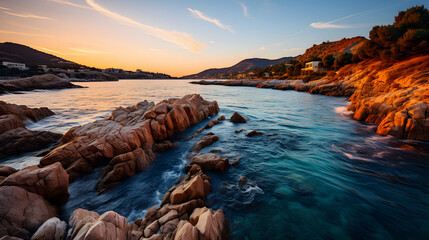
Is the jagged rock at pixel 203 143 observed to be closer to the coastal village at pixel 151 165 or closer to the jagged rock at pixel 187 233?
the coastal village at pixel 151 165

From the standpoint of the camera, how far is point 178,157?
10289mm

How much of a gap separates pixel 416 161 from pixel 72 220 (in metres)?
15.9

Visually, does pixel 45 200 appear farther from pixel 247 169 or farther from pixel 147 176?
pixel 247 169

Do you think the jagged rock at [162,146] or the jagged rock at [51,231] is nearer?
the jagged rock at [51,231]

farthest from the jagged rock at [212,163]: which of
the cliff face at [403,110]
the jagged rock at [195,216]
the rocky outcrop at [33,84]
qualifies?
the rocky outcrop at [33,84]

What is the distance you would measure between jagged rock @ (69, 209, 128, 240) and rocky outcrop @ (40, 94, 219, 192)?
10.6 feet

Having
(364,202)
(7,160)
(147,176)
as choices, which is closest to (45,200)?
(147,176)

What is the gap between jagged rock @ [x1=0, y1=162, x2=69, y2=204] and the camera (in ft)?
17.2

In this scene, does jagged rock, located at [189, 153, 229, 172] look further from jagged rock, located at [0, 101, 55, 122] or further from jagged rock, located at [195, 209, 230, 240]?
jagged rock, located at [0, 101, 55, 122]

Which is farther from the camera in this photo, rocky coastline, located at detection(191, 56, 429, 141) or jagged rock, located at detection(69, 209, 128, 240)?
rocky coastline, located at detection(191, 56, 429, 141)

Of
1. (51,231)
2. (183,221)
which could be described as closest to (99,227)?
(51,231)

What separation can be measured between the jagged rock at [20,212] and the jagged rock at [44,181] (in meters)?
0.34

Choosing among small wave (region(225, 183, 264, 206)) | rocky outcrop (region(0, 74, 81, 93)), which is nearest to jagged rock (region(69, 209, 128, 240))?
small wave (region(225, 183, 264, 206))

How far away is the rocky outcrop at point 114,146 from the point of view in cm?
793
